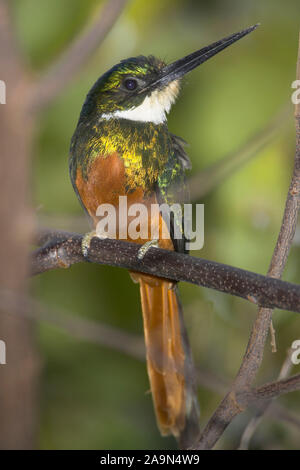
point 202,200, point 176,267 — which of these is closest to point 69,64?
point 176,267

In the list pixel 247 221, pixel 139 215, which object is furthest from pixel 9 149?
pixel 247 221

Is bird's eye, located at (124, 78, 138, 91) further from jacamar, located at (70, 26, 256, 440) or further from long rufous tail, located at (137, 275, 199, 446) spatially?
long rufous tail, located at (137, 275, 199, 446)

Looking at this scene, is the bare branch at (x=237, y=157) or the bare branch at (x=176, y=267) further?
the bare branch at (x=237, y=157)

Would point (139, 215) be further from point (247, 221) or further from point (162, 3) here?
point (162, 3)

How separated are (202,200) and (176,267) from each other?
143cm

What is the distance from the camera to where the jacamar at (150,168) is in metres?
1.85

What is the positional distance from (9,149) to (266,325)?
0.63m

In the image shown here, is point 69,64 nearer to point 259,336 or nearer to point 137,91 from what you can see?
point 259,336

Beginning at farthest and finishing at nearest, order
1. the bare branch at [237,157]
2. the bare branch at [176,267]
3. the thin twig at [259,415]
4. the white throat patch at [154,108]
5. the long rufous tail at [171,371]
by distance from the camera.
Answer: the white throat patch at [154,108] → the long rufous tail at [171,371] → the bare branch at [237,157] → the thin twig at [259,415] → the bare branch at [176,267]

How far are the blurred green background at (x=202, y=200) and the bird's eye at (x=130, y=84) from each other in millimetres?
429

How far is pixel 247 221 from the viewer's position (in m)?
2.42

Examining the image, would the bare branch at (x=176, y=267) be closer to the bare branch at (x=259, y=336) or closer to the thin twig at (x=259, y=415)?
the bare branch at (x=259, y=336)

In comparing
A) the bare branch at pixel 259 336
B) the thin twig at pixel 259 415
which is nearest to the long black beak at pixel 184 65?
the bare branch at pixel 259 336

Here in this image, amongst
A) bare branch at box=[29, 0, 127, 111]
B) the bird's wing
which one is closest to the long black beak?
the bird's wing
